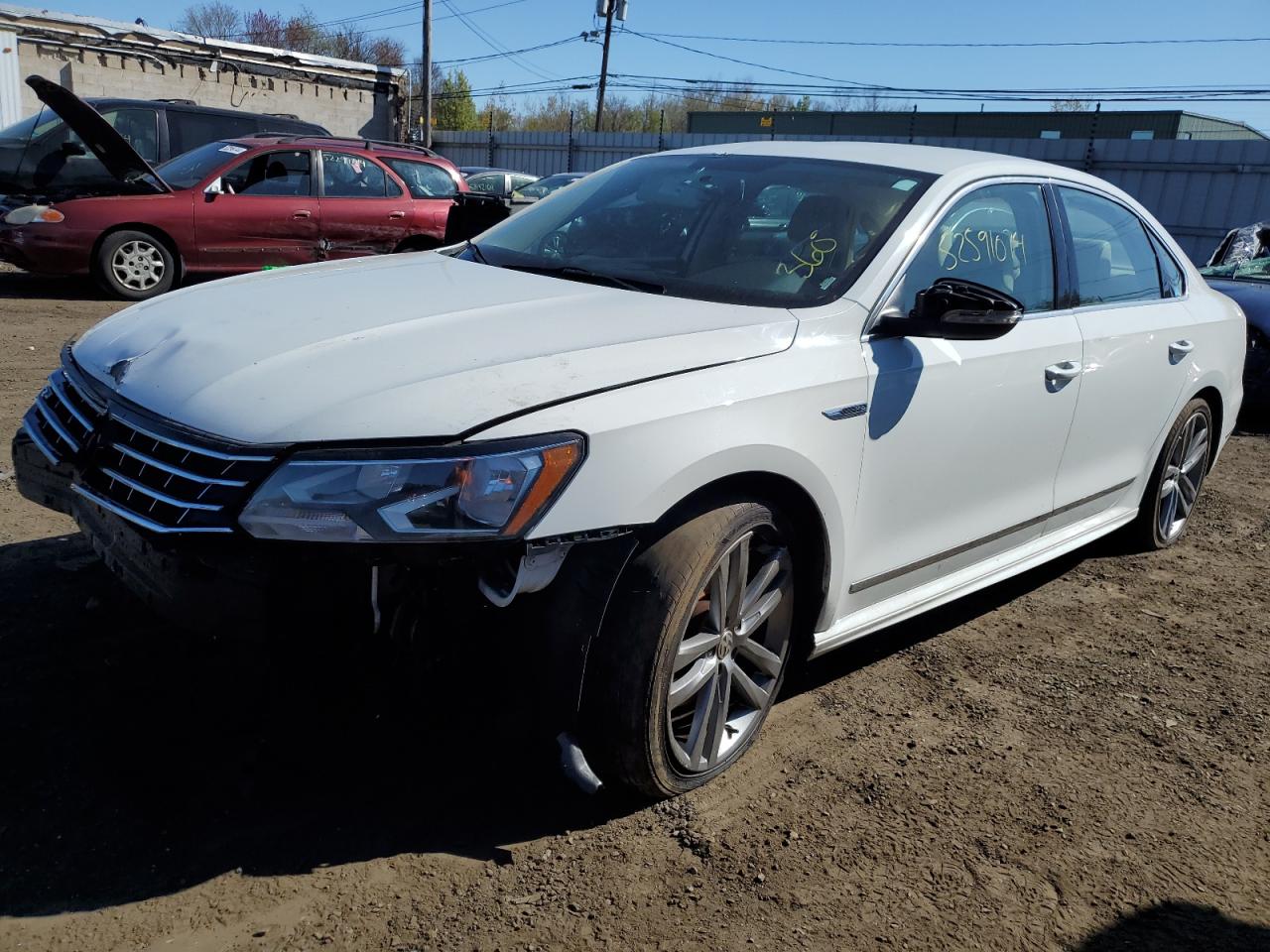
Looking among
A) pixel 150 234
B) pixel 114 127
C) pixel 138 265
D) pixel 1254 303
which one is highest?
pixel 114 127

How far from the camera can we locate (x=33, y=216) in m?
9.81

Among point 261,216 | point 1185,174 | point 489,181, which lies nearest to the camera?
point 261,216

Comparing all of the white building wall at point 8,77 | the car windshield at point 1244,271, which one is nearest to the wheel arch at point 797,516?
the car windshield at point 1244,271

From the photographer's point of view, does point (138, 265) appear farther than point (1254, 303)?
Yes

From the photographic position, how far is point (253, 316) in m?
2.90

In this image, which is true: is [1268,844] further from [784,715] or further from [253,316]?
[253,316]

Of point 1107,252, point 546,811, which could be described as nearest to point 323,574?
point 546,811

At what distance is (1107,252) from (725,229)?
175 cm

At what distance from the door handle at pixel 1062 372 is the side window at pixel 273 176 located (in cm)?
884

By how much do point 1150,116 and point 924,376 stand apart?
156ft

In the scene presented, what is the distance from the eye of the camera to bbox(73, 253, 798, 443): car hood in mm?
2338

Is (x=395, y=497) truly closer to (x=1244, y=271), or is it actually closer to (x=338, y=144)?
(x=1244, y=271)

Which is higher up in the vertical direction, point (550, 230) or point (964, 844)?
point (550, 230)

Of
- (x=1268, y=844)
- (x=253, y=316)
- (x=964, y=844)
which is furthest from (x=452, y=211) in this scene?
(x=1268, y=844)
